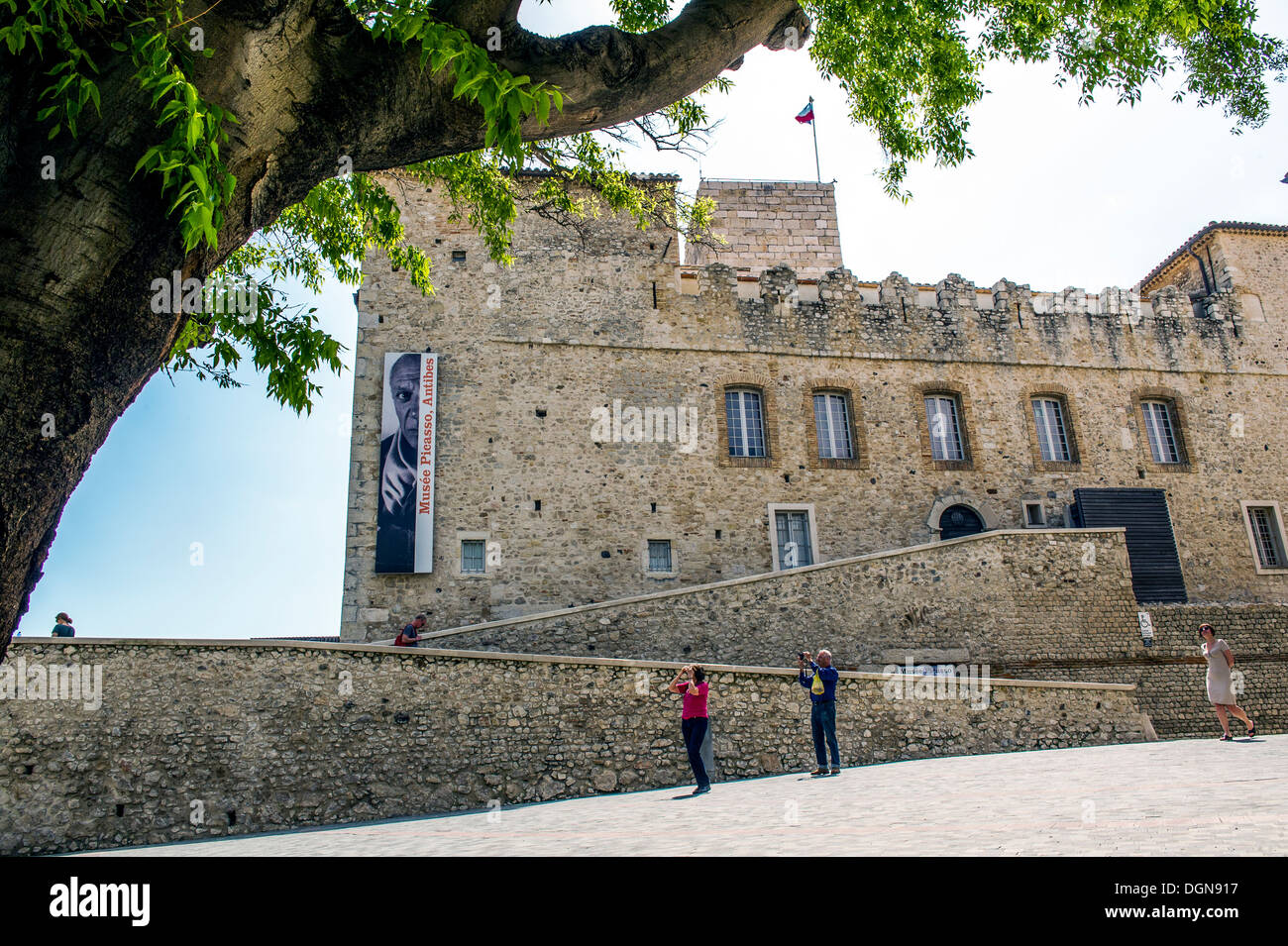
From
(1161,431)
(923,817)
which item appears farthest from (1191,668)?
(923,817)

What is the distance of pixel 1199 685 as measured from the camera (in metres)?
13.9

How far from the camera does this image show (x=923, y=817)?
16.9 feet

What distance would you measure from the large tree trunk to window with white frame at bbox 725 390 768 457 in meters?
13.2

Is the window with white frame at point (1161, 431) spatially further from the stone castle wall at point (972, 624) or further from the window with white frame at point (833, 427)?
the window with white frame at point (833, 427)

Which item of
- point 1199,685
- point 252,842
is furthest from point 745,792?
point 1199,685

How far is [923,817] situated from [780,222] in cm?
1843

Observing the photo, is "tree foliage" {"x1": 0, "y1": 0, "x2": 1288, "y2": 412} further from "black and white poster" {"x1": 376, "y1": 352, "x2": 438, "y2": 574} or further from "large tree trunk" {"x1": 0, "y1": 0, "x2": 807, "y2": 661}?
"black and white poster" {"x1": 376, "y1": 352, "x2": 438, "y2": 574}

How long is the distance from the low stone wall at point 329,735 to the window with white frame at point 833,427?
314 inches

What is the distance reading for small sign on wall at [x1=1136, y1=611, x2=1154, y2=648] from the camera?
14.1 metres

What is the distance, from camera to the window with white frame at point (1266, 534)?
710 inches

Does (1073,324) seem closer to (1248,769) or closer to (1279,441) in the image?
(1279,441)

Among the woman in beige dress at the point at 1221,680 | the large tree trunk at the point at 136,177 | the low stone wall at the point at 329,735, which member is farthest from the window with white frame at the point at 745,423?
the large tree trunk at the point at 136,177

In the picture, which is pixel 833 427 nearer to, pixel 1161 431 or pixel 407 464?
pixel 1161 431

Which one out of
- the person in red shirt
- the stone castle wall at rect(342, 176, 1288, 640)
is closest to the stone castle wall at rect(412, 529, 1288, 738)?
the stone castle wall at rect(342, 176, 1288, 640)
